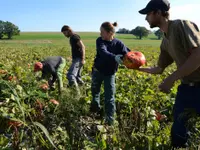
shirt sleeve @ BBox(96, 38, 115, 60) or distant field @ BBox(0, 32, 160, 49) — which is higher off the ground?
shirt sleeve @ BBox(96, 38, 115, 60)

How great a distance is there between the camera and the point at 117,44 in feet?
13.9

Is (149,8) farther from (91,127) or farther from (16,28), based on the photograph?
(16,28)

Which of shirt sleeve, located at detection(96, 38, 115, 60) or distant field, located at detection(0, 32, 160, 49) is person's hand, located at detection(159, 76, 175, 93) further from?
distant field, located at detection(0, 32, 160, 49)

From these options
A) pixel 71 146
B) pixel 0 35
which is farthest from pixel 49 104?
pixel 0 35

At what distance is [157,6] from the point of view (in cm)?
262

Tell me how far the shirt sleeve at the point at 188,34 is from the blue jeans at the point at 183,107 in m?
0.42

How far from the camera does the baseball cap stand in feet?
8.59

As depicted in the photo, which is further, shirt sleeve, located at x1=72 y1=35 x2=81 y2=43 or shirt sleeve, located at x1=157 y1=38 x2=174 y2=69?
shirt sleeve, located at x1=72 y1=35 x2=81 y2=43

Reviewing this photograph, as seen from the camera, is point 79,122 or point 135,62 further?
point 135,62

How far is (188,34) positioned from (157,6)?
1.21 ft

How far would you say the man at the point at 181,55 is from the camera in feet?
7.96

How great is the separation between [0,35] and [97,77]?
73.3 metres

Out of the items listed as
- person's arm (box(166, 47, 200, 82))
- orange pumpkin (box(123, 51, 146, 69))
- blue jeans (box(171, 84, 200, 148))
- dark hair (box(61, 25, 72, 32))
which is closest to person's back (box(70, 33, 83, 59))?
dark hair (box(61, 25, 72, 32))

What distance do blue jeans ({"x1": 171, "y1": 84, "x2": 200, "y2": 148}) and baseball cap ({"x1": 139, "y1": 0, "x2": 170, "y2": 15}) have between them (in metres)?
0.71
